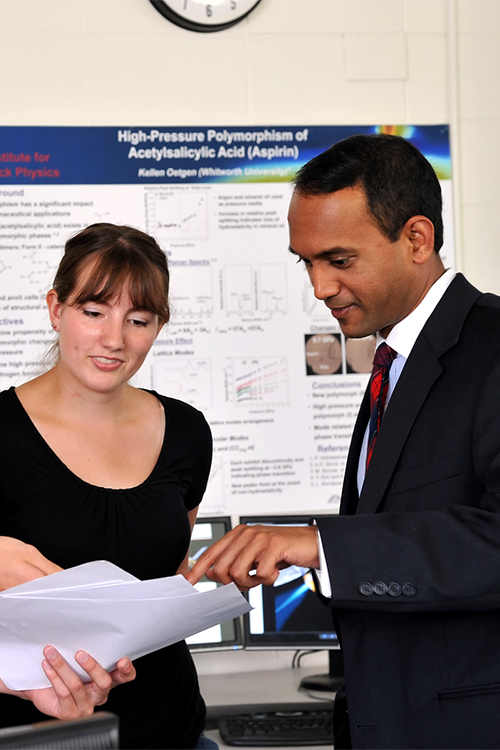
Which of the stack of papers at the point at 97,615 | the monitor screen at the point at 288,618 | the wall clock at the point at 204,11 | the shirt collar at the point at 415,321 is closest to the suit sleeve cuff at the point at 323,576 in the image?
the stack of papers at the point at 97,615

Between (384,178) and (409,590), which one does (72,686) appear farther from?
(384,178)

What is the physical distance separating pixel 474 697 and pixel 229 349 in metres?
1.67

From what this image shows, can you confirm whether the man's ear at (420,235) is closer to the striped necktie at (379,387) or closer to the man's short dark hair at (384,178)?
the man's short dark hair at (384,178)

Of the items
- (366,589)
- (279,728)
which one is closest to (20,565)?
(366,589)

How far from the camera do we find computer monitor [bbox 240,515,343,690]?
2299mm

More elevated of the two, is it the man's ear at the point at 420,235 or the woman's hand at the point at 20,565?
the man's ear at the point at 420,235

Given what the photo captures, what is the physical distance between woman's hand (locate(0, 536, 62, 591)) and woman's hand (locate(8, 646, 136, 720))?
4.7 inches

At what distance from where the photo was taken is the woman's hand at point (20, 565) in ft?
3.93

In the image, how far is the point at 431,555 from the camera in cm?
108

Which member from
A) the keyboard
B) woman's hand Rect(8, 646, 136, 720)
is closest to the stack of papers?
woman's hand Rect(8, 646, 136, 720)

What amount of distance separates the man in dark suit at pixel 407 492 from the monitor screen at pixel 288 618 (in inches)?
36.1

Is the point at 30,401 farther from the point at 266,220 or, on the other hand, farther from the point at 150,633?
the point at 266,220

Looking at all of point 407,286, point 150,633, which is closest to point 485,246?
point 407,286

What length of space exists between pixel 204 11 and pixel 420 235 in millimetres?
1626
